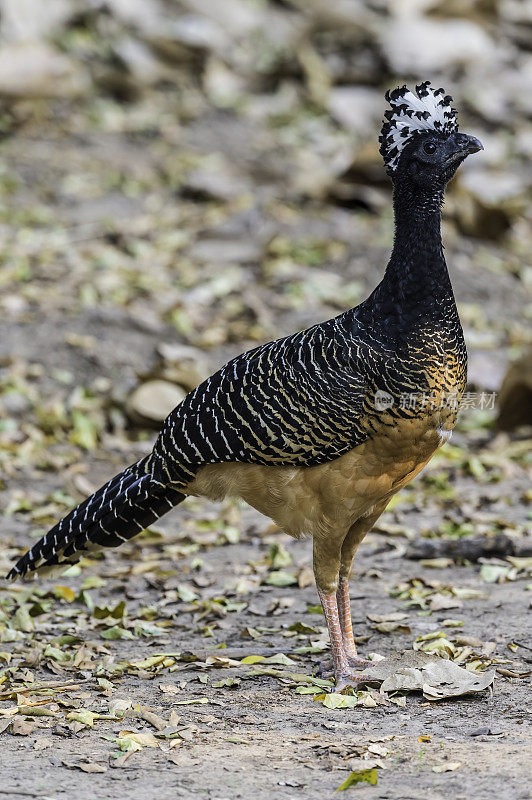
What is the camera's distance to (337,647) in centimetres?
482

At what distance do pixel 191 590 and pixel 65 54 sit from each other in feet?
35.2

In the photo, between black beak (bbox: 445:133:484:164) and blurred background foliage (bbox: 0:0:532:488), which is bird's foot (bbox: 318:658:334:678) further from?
blurred background foliage (bbox: 0:0:532:488)

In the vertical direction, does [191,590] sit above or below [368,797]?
above

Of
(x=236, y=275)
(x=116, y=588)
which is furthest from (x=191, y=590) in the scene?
(x=236, y=275)

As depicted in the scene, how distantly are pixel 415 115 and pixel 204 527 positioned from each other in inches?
141

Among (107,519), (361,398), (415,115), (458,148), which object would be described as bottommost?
(107,519)

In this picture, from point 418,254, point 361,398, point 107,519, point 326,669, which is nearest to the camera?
point 361,398

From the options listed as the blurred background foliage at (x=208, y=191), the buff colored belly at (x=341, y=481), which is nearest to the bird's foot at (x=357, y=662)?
the buff colored belly at (x=341, y=481)

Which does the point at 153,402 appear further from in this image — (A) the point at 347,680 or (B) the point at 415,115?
(B) the point at 415,115

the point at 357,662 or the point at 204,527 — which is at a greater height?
the point at 204,527

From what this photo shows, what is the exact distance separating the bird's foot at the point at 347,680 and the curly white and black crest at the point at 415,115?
2456 mm

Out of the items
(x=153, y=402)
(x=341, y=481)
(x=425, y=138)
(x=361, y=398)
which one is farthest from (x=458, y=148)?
(x=153, y=402)

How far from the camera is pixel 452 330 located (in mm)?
4730

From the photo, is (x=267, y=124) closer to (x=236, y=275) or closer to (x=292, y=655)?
(x=236, y=275)
